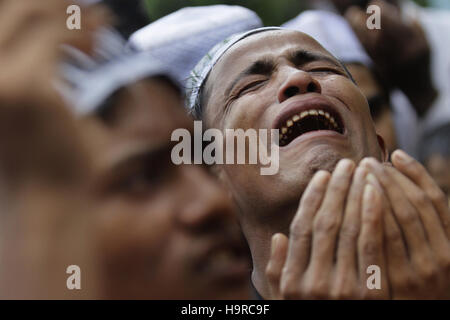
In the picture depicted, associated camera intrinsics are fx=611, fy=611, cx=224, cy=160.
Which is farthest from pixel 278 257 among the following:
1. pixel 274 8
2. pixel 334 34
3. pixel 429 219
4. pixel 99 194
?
pixel 274 8

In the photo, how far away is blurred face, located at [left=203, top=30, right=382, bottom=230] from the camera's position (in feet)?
5.56

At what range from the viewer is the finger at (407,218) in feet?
4.72

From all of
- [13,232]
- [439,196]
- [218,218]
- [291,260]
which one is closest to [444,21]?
[439,196]

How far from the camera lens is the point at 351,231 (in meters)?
1.43

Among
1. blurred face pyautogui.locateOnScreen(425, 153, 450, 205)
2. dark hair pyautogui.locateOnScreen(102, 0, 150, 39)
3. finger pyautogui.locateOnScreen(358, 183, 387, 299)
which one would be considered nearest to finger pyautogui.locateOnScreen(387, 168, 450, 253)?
finger pyautogui.locateOnScreen(358, 183, 387, 299)

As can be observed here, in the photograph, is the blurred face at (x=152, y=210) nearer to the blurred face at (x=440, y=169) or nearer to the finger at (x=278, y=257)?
the finger at (x=278, y=257)

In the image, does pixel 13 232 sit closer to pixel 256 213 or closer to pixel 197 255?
pixel 197 255

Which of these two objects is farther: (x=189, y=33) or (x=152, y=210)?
(x=189, y=33)

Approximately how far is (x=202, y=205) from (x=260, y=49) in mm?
959

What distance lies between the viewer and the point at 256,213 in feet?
5.88

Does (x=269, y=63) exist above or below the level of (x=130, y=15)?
below

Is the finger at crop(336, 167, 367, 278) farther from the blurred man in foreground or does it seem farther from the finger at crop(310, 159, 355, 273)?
the blurred man in foreground

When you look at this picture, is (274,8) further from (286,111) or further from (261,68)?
(286,111)

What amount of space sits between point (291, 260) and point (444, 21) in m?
2.52
